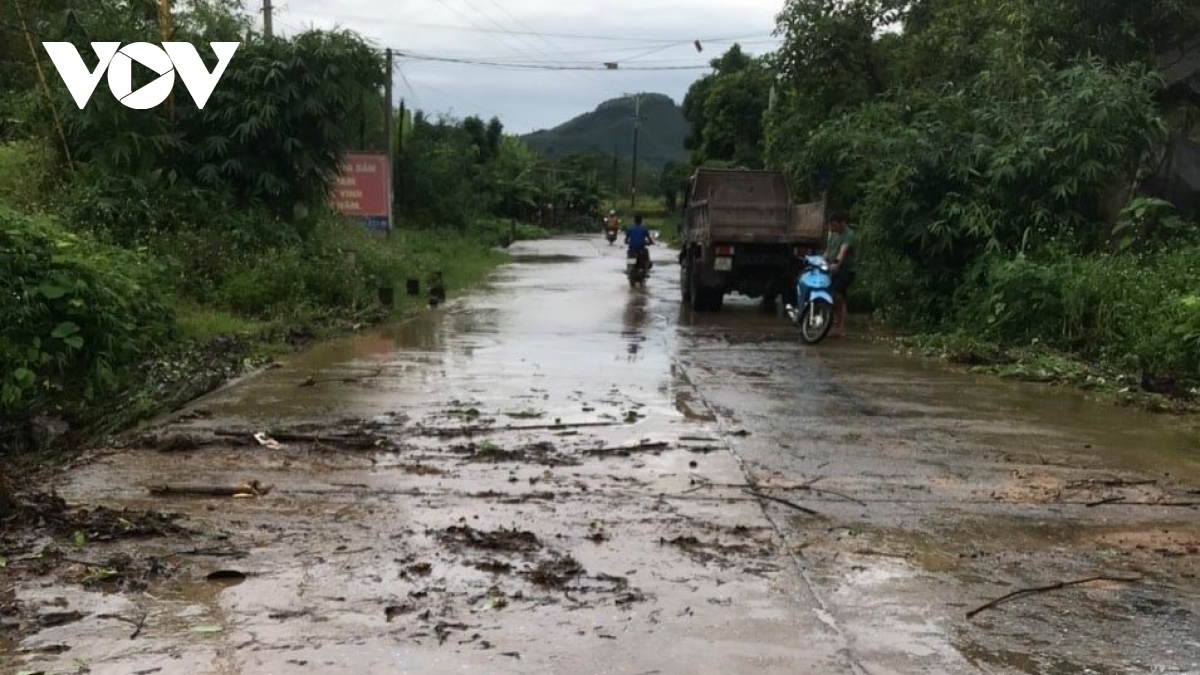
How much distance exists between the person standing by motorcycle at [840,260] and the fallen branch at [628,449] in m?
7.16

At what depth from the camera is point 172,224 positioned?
1448 centimetres

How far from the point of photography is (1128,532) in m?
5.09

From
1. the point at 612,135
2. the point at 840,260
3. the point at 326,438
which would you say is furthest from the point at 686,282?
Result: the point at 612,135

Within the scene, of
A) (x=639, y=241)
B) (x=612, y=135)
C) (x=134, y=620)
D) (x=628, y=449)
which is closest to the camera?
(x=134, y=620)

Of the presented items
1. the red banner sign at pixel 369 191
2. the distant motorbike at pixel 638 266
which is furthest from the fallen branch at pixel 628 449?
the red banner sign at pixel 369 191

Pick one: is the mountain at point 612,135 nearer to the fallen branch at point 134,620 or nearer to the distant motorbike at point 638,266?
the distant motorbike at point 638,266

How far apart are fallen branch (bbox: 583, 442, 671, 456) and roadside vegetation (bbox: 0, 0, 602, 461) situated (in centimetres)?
336

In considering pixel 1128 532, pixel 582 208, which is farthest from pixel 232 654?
pixel 582 208

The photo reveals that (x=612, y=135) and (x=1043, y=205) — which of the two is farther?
(x=612, y=135)

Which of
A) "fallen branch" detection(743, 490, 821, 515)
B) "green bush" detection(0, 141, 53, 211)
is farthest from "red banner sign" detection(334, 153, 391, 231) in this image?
"fallen branch" detection(743, 490, 821, 515)

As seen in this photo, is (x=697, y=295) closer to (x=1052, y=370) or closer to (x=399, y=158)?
(x=1052, y=370)

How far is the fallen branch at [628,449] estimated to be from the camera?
21.6 ft

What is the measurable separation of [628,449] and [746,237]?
398 inches

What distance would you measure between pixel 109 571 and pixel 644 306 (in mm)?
13651
